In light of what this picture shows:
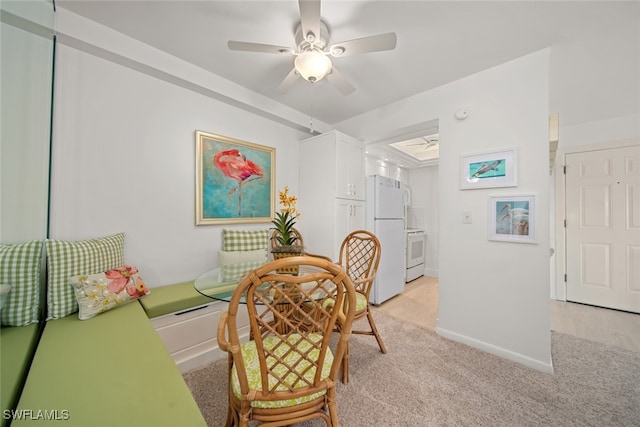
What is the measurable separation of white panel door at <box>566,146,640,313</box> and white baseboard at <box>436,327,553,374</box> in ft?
7.45

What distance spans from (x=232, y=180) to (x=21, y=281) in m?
1.58

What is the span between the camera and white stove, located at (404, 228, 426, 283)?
156 inches

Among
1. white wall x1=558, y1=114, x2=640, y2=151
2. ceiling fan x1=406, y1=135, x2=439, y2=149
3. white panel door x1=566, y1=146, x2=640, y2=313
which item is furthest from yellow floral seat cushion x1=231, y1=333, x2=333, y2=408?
white wall x1=558, y1=114, x2=640, y2=151

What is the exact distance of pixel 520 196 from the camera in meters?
1.89

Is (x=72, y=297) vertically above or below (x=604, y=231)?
below

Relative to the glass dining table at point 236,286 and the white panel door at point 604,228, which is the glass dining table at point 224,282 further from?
the white panel door at point 604,228

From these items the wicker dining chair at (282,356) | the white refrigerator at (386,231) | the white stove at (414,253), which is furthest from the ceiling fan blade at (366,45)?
the white stove at (414,253)

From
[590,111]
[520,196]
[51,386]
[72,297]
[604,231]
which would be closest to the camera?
[51,386]

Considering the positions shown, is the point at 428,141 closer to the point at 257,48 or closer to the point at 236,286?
the point at 257,48

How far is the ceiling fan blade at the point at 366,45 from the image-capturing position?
1.36m

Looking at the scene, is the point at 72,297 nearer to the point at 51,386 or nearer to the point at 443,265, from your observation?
the point at 51,386

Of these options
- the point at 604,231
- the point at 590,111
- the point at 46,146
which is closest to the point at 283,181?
the point at 46,146

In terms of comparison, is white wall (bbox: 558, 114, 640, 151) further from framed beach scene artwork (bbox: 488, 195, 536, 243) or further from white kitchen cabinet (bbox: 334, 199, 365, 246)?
white kitchen cabinet (bbox: 334, 199, 365, 246)

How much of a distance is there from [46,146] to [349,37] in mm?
2236
